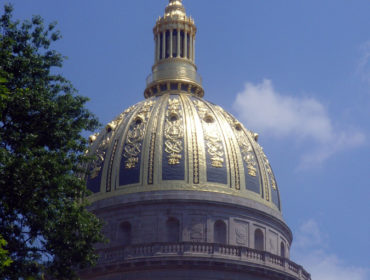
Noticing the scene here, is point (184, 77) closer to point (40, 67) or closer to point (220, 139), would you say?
point (220, 139)

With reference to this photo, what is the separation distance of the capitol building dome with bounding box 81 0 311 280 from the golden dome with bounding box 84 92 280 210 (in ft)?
0.23

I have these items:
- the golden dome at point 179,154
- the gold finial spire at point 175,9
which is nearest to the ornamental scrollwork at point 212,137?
the golden dome at point 179,154

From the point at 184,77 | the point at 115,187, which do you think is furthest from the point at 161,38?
the point at 115,187

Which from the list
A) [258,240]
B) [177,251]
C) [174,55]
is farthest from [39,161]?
[174,55]

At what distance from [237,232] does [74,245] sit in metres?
37.2

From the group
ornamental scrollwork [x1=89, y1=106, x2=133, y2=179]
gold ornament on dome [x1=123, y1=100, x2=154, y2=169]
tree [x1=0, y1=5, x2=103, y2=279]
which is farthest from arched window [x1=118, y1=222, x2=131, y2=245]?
Answer: tree [x1=0, y1=5, x2=103, y2=279]

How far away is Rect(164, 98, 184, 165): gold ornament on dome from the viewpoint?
78.6 metres

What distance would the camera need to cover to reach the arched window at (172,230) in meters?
75.1

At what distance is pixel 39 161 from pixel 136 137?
42597mm

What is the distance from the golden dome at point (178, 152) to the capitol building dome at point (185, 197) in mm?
72

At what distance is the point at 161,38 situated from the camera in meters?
90.4

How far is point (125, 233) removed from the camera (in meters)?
76.2

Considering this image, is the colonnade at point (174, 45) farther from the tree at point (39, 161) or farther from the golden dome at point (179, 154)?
the tree at point (39, 161)

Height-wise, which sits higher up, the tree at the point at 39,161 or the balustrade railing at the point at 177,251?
the balustrade railing at the point at 177,251
